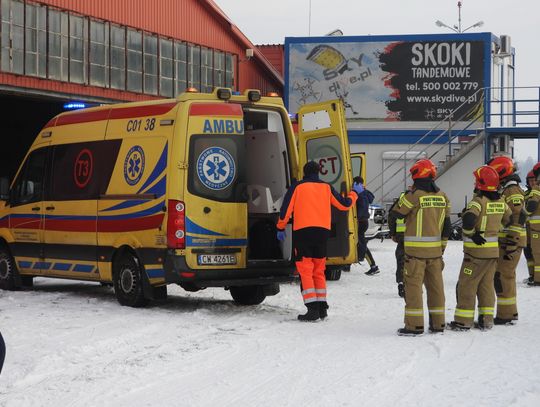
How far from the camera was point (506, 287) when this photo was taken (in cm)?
1099

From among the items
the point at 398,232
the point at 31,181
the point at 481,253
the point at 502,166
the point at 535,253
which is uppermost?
the point at 502,166

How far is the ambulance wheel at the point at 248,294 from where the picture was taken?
12.8 metres

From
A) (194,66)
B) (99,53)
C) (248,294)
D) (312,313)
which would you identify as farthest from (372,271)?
(194,66)

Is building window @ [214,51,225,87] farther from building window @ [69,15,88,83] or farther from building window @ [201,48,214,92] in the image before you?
building window @ [69,15,88,83]

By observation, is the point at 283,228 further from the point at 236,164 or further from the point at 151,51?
the point at 151,51

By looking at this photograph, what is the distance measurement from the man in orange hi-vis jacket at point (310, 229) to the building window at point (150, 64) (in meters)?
18.7

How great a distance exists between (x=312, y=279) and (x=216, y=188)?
157cm

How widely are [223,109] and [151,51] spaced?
18.4 metres

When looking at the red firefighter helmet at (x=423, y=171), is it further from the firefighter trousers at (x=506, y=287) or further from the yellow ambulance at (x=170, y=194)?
the yellow ambulance at (x=170, y=194)

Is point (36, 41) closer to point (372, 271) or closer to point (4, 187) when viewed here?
point (372, 271)

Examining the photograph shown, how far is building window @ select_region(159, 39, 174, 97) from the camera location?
1190 inches

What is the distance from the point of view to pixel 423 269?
1010cm

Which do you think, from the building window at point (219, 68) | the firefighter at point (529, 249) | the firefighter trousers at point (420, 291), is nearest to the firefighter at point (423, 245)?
the firefighter trousers at point (420, 291)

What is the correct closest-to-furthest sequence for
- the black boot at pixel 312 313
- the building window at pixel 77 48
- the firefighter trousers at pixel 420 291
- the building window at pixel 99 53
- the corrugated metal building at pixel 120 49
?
the firefighter trousers at pixel 420 291
the black boot at pixel 312 313
the corrugated metal building at pixel 120 49
the building window at pixel 77 48
the building window at pixel 99 53
